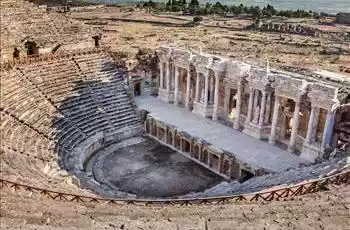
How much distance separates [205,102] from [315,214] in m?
20.7

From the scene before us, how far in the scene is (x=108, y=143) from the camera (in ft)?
106

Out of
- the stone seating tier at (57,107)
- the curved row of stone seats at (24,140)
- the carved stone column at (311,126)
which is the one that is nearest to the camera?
the curved row of stone seats at (24,140)

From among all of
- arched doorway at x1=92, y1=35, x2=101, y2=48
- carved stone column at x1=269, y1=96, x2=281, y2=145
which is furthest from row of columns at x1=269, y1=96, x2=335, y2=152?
arched doorway at x1=92, y1=35, x2=101, y2=48

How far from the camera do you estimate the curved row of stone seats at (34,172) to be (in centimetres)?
1892

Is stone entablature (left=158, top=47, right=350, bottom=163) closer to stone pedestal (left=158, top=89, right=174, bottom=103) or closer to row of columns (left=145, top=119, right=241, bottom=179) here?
stone pedestal (left=158, top=89, right=174, bottom=103)

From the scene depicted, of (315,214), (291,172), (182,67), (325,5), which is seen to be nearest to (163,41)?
(182,67)

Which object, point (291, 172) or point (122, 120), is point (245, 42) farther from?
point (291, 172)

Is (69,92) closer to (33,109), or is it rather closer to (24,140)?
(33,109)

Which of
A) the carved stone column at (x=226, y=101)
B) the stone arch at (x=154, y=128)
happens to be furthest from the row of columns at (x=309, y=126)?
the stone arch at (x=154, y=128)

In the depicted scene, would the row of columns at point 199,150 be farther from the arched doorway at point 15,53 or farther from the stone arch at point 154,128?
the arched doorway at point 15,53

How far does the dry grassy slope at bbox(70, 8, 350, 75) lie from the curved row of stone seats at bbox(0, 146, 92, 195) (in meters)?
30.8

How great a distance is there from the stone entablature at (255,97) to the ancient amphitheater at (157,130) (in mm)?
88

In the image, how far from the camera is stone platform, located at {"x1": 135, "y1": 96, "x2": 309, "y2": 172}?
27.0m

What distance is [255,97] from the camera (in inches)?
1193
